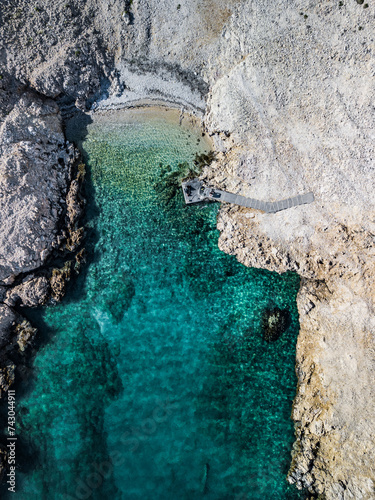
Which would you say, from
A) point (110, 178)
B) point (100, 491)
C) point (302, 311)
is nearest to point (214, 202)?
point (110, 178)

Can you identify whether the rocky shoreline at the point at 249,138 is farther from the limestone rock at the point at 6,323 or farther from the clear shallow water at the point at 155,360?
the clear shallow water at the point at 155,360

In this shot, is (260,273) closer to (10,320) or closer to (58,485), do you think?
(10,320)

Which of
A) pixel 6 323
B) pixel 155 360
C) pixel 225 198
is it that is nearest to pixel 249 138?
pixel 225 198

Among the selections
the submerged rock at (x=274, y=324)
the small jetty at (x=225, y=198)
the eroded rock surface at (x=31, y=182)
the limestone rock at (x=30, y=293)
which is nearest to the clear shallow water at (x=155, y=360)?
the submerged rock at (x=274, y=324)

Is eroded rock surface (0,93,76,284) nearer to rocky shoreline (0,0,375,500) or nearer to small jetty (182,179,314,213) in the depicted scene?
rocky shoreline (0,0,375,500)

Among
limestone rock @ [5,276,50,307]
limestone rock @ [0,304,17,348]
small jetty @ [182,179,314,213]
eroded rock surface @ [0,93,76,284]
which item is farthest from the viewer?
small jetty @ [182,179,314,213]

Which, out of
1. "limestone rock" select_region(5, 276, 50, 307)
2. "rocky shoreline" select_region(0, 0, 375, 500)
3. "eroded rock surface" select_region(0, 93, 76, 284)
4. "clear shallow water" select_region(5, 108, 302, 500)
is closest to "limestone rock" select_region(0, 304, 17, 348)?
"rocky shoreline" select_region(0, 0, 375, 500)
